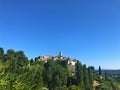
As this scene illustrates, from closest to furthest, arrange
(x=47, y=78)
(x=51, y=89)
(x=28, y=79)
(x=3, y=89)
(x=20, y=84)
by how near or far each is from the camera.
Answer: (x=3, y=89)
(x=20, y=84)
(x=28, y=79)
(x=51, y=89)
(x=47, y=78)

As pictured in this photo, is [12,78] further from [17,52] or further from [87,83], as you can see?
[17,52]

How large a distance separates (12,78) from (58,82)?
75.5m

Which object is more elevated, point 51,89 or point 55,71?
point 55,71

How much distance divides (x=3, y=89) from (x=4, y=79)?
0.47 meters

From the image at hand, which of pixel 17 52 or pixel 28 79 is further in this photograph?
pixel 17 52

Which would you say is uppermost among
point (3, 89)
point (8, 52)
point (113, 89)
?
point (8, 52)

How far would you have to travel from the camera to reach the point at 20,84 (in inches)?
459

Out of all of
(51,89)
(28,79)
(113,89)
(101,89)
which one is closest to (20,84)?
(28,79)

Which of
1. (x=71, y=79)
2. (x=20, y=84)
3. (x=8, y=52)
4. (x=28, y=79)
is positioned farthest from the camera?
(x=8, y=52)

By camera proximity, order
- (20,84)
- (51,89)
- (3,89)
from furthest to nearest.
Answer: (51,89) < (20,84) < (3,89)

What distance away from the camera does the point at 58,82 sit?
86.4 m

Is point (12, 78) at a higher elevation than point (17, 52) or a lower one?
lower

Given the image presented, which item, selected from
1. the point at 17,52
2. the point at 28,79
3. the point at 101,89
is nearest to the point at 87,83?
the point at 101,89

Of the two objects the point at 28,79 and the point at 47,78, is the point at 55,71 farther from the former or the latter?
the point at 28,79
